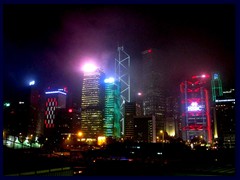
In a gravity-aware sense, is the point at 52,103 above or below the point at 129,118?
above

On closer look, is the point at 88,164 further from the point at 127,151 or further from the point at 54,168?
the point at 127,151

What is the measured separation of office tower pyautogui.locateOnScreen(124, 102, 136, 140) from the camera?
10919cm

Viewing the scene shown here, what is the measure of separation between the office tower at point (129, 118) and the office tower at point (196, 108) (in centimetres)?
2740

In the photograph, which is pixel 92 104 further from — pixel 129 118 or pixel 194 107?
pixel 194 107

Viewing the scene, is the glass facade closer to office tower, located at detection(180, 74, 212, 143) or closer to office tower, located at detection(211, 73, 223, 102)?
office tower, located at detection(180, 74, 212, 143)

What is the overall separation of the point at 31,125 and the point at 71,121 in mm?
20058

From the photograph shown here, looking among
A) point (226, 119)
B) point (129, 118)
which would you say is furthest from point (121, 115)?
point (226, 119)

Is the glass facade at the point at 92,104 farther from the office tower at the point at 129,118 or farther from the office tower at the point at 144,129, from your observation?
the office tower at the point at 144,129

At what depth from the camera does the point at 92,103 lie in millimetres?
110312

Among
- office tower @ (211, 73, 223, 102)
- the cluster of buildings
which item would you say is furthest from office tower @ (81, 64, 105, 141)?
office tower @ (211, 73, 223, 102)

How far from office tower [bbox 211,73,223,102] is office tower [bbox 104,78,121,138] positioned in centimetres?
4018

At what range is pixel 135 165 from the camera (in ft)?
47.1

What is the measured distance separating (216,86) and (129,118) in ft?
130

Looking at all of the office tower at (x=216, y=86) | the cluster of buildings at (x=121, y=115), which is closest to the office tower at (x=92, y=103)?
the cluster of buildings at (x=121, y=115)
